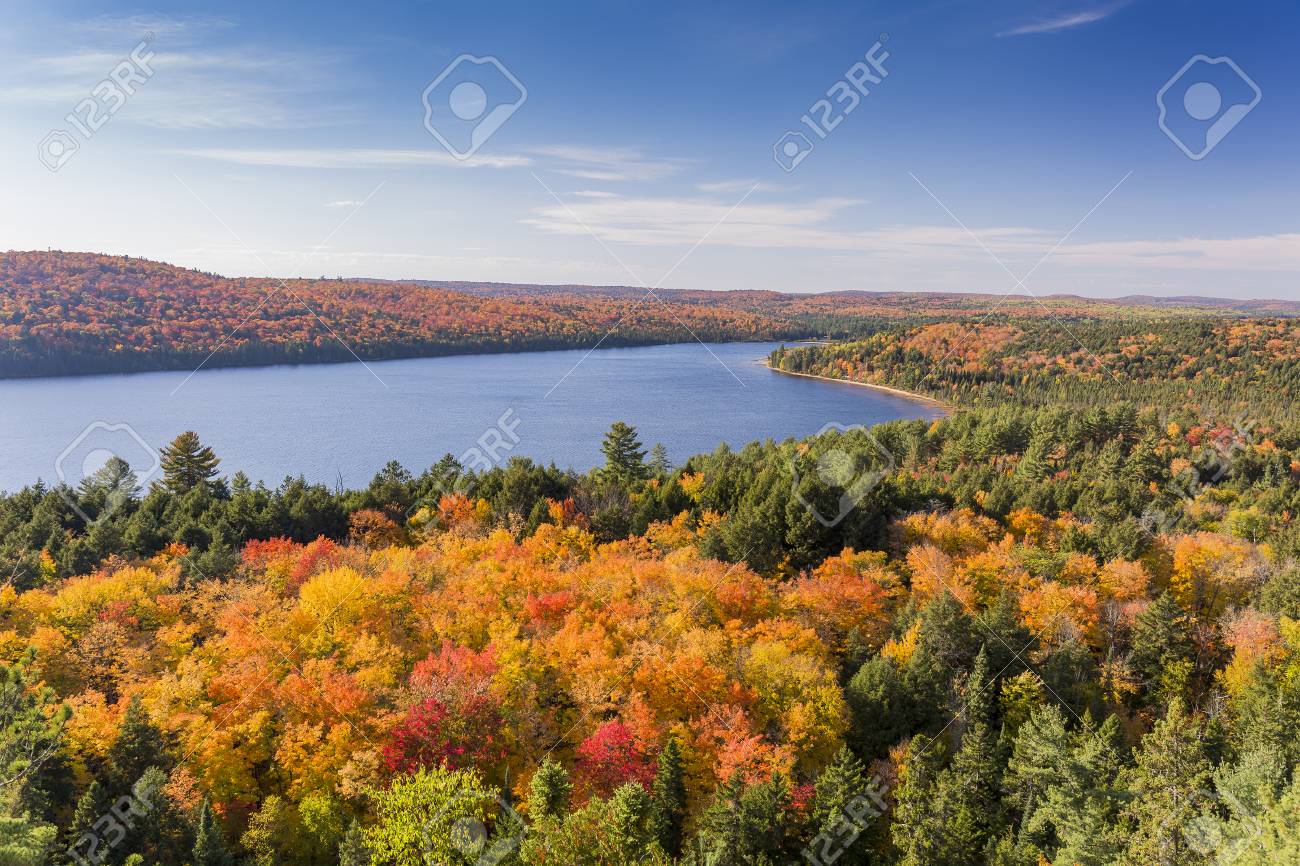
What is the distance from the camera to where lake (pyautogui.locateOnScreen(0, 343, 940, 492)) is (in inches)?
2761

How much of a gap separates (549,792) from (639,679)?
551 cm

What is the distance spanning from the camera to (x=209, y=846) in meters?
17.0

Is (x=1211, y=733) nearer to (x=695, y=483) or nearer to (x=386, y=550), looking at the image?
(x=695, y=483)

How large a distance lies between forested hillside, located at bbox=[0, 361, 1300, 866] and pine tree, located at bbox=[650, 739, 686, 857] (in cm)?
12

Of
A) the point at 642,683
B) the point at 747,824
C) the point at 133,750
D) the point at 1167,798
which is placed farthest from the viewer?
the point at 642,683

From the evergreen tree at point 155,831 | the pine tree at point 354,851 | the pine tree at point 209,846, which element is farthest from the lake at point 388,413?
the pine tree at point 354,851

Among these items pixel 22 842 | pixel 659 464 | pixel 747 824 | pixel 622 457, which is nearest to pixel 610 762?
pixel 747 824

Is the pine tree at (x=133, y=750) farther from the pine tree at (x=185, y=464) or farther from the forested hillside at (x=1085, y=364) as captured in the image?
the forested hillside at (x=1085, y=364)

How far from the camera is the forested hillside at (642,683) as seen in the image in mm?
18078

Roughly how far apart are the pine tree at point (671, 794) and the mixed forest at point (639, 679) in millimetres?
107

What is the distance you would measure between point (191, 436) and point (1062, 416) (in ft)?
263

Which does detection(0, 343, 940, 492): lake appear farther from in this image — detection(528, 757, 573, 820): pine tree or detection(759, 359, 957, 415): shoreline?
detection(528, 757, 573, 820): pine tree

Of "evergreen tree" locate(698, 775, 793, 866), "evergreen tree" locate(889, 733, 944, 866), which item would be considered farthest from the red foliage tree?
"evergreen tree" locate(889, 733, 944, 866)

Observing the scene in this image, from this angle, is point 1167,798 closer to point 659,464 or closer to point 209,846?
point 209,846
